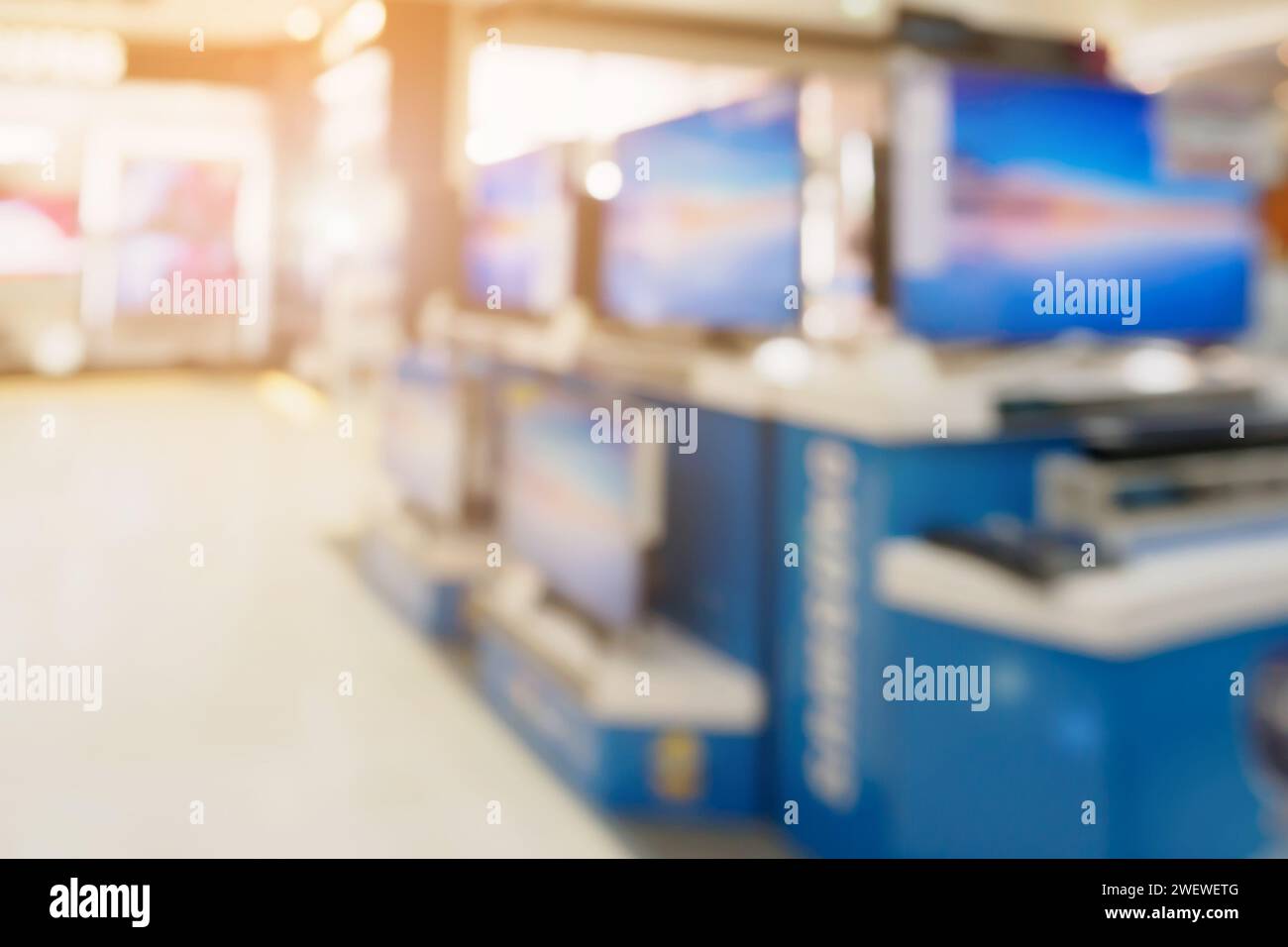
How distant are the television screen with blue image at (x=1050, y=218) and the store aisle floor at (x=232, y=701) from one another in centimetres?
125

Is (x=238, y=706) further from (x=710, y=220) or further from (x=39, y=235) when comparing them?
(x=39, y=235)

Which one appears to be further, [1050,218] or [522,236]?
[522,236]

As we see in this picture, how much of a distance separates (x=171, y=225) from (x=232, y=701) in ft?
28.2

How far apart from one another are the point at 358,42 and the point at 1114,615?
23.2 feet

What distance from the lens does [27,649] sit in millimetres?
3275

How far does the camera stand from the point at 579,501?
259 centimetres

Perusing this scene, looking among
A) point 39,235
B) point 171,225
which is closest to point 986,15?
point 171,225

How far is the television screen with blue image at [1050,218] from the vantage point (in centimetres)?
194

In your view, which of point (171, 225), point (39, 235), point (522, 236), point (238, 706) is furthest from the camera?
point (171, 225)

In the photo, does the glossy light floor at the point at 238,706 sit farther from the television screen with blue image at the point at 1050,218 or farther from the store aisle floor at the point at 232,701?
the television screen with blue image at the point at 1050,218

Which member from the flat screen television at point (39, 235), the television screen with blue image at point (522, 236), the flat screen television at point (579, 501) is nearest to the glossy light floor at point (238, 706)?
the flat screen television at point (579, 501)

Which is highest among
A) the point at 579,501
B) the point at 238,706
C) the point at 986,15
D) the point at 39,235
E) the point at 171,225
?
the point at 986,15

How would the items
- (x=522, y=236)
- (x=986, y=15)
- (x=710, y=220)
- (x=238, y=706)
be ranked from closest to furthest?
(x=710, y=220) → (x=238, y=706) → (x=522, y=236) → (x=986, y=15)
